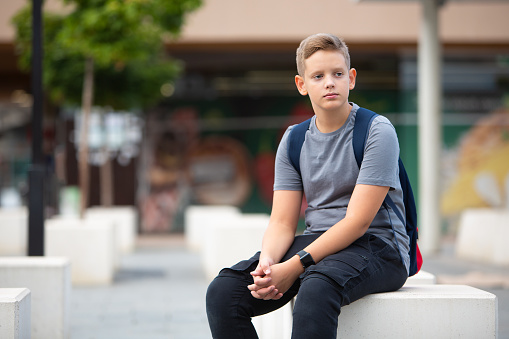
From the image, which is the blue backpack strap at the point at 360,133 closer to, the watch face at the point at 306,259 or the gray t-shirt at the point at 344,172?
the gray t-shirt at the point at 344,172

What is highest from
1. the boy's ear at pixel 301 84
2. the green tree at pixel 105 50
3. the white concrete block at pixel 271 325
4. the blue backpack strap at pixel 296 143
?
the green tree at pixel 105 50

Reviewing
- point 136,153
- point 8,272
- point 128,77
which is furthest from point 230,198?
point 8,272

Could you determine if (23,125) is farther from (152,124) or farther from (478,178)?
(478,178)

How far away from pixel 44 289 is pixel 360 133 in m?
2.92

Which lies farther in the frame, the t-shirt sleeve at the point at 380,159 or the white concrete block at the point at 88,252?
the white concrete block at the point at 88,252

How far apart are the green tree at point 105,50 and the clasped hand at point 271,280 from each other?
24.4 feet

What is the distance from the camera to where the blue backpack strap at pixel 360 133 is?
3746 millimetres

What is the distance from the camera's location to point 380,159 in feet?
12.1


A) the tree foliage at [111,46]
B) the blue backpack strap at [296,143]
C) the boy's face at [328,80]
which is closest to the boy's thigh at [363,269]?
the blue backpack strap at [296,143]

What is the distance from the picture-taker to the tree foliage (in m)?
10.8

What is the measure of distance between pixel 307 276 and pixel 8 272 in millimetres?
2905

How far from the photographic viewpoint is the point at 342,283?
3.44m

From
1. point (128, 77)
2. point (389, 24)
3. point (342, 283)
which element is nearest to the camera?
point (342, 283)

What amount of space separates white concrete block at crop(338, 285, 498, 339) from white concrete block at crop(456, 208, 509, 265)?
804 centimetres
